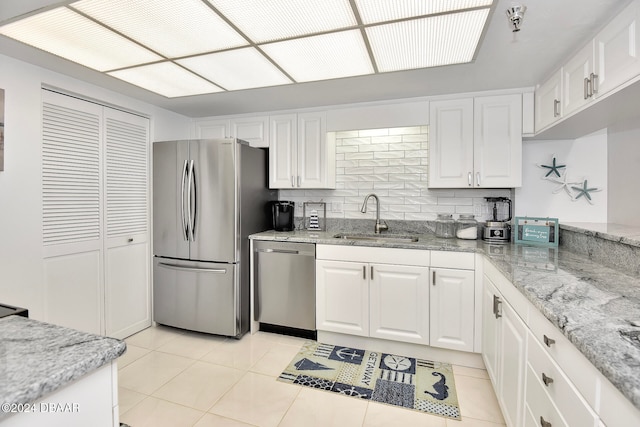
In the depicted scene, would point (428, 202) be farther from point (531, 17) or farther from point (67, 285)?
point (67, 285)

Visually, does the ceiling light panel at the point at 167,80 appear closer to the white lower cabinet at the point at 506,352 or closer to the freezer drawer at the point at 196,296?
the freezer drawer at the point at 196,296

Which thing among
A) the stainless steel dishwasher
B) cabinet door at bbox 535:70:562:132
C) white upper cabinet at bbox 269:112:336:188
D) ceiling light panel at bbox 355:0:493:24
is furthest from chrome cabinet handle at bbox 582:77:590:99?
the stainless steel dishwasher

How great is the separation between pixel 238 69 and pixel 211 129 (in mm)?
1495

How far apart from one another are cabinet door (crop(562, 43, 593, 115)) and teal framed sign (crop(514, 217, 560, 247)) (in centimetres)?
82

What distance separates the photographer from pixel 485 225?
2.72 metres

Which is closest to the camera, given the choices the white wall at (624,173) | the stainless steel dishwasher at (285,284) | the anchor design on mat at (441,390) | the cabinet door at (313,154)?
the anchor design on mat at (441,390)

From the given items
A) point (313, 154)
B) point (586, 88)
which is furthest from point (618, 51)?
point (313, 154)

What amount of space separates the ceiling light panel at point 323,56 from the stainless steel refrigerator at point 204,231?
1.01 metres

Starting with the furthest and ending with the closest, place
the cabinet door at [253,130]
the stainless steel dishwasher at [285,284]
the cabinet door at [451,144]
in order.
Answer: the cabinet door at [253,130]
the stainless steel dishwasher at [285,284]
the cabinet door at [451,144]

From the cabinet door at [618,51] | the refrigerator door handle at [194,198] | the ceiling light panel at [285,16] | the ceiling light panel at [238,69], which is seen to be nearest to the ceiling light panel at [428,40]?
the ceiling light panel at [285,16]

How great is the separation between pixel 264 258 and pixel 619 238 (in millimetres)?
2492

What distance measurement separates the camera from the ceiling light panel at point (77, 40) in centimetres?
160

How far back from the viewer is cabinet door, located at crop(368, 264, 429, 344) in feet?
8.11

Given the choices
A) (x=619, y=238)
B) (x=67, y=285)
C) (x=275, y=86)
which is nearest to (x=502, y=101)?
(x=619, y=238)
